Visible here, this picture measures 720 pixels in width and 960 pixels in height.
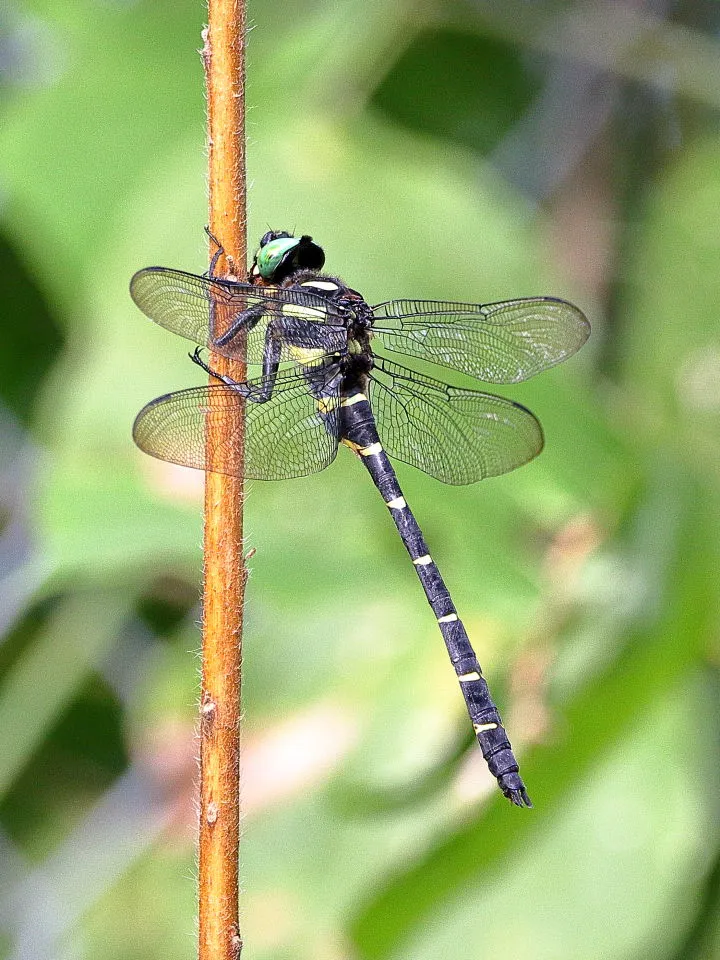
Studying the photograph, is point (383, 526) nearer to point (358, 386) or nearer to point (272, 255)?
point (358, 386)

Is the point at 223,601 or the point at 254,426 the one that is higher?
the point at 254,426

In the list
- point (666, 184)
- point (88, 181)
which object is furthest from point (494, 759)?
point (88, 181)

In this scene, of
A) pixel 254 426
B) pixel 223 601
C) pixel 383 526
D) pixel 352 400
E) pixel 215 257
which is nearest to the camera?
pixel 223 601

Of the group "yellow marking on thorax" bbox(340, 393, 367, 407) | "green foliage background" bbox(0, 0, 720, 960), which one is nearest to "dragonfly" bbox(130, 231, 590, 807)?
"yellow marking on thorax" bbox(340, 393, 367, 407)

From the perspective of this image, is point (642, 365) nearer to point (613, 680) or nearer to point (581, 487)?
point (581, 487)

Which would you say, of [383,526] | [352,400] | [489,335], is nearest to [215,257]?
[352,400]

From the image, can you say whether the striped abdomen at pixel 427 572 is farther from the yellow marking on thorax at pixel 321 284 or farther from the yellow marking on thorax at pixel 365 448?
the yellow marking on thorax at pixel 321 284
